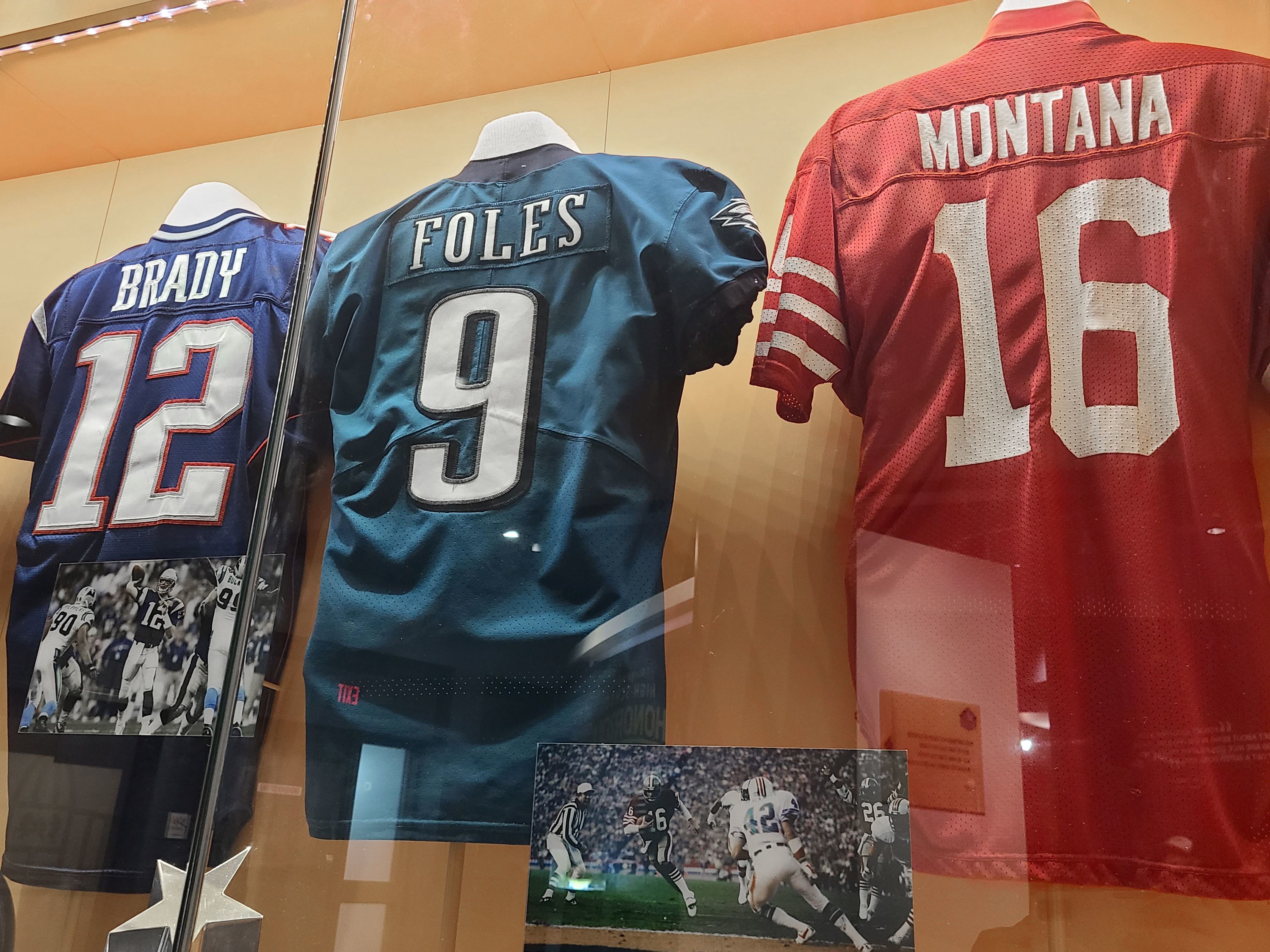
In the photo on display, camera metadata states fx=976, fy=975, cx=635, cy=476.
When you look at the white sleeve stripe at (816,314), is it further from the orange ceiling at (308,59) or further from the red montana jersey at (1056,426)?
the orange ceiling at (308,59)

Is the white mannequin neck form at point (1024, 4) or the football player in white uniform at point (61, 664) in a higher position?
the white mannequin neck form at point (1024, 4)

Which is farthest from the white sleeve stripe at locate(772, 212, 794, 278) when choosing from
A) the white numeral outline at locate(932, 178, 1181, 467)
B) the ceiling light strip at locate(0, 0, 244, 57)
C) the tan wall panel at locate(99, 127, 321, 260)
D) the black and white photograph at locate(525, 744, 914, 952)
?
the ceiling light strip at locate(0, 0, 244, 57)

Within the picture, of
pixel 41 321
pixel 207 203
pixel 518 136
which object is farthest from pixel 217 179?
pixel 518 136

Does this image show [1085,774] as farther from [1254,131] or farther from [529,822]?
[1254,131]

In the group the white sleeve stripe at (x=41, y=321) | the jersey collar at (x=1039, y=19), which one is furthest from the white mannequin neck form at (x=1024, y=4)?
the white sleeve stripe at (x=41, y=321)

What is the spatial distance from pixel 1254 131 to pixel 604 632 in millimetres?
668

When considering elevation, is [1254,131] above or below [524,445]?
above

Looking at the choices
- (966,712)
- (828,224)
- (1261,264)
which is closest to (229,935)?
(966,712)

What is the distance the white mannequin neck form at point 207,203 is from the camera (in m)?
1.21

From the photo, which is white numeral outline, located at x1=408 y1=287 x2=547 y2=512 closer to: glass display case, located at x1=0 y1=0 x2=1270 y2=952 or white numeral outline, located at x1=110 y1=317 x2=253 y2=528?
glass display case, located at x1=0 y1=0 x2=1270 y2=952

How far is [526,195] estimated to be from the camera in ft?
3.13

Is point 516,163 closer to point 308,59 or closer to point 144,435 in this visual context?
point 308,59

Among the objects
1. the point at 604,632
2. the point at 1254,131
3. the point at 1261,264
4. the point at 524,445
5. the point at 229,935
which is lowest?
the point at 229,935

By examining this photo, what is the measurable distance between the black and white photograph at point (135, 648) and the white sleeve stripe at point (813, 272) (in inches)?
23.7
